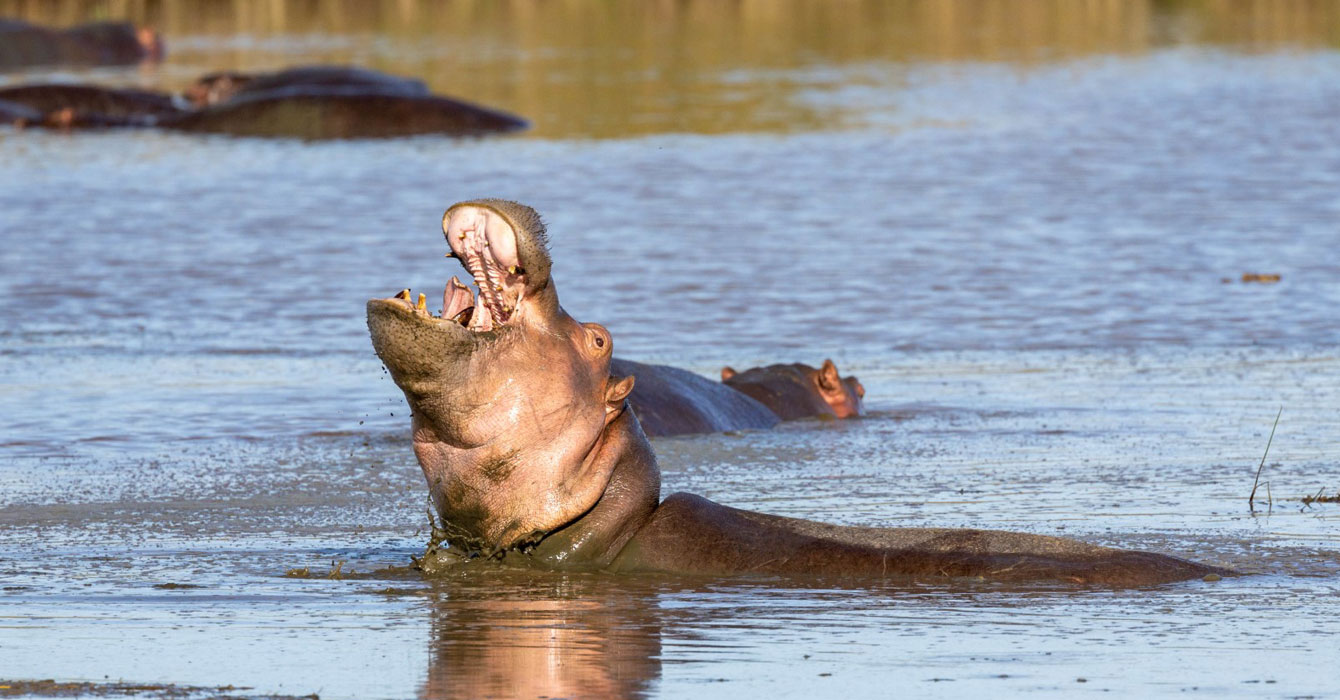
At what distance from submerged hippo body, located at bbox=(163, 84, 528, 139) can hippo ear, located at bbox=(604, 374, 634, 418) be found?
15.5 meters

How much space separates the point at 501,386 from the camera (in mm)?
5461

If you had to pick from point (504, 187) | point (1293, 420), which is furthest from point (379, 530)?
point (504, 187)

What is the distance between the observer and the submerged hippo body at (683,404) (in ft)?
27.1

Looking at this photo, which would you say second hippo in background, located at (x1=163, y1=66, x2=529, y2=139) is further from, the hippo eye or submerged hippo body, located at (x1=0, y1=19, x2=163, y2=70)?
the hippo eye

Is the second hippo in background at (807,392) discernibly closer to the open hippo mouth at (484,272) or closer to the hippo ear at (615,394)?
the hippo ear at (615,394)

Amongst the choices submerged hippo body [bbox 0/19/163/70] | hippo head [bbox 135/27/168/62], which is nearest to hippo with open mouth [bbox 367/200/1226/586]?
submerged hippo body [bbox 0/19/163/70]

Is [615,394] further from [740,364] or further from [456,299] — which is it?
[740,364]

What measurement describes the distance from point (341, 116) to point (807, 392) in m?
12.7

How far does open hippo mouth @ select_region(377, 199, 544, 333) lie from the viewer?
5.35m

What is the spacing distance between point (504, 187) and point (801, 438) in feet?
29.2

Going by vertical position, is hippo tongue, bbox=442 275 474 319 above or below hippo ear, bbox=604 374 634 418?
above

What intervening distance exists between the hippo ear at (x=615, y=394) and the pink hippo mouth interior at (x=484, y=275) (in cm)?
33

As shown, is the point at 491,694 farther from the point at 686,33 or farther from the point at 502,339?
the point at 686,33

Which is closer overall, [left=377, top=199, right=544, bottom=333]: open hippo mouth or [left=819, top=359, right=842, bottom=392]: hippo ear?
[left=377, top=199, right=544, bottom=333]: open hippo mouth
